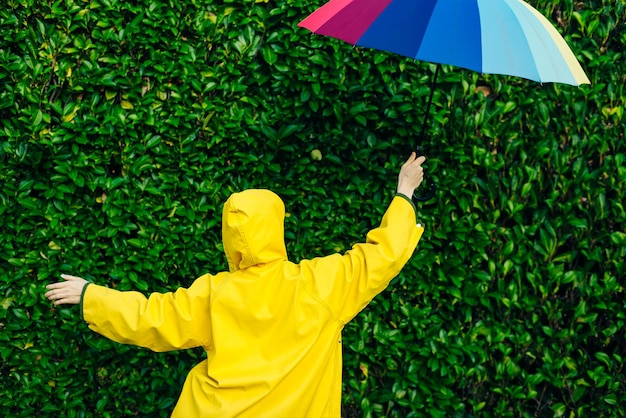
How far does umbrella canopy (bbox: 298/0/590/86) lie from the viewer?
2.51m

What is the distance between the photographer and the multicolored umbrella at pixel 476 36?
8.23ft

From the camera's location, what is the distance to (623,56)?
378cm

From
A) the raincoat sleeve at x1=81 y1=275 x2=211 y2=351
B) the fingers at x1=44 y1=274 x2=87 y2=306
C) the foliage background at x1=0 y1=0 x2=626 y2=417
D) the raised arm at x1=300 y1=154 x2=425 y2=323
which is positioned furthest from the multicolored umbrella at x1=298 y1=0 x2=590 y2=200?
the fingers at x1=44 y1=274 x2=87 y2=306

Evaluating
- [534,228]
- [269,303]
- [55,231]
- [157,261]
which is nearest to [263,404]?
[269,303]

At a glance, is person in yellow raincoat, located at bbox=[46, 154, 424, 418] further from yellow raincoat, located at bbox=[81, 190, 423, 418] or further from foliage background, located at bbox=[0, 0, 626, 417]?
foliage background, located at bbox=[0, 0, 626, 417]

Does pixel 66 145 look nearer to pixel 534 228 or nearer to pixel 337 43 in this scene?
pixel 337 43

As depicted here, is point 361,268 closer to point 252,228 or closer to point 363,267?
point 363,267

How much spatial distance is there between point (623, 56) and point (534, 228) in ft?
3.35

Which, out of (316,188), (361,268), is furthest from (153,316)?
(316,188)

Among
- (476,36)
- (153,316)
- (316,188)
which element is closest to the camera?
(476,36)

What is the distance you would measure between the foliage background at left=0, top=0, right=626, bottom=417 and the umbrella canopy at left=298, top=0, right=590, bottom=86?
918mm

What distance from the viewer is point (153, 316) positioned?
2.69m

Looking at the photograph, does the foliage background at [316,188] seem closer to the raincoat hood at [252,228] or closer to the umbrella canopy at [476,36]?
the umbrella canopy at [476,36]

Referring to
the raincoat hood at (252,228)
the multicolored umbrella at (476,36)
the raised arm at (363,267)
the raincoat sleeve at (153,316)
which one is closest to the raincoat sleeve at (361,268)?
the raised arm at (363,267)
